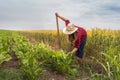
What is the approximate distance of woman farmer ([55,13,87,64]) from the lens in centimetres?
1045

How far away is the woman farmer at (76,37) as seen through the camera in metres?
10.5

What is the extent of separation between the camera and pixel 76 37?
10.6 m

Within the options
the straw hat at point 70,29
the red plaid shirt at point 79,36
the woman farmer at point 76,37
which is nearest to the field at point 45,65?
the woman farmer at point 76,37

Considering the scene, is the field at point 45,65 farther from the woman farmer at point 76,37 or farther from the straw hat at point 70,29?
the straw hat at point 70,29

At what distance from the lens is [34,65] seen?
324 inches

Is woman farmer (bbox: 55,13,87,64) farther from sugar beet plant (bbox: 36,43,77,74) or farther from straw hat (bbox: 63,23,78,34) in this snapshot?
sugar beet plant (bbox: 36,43,77,74)

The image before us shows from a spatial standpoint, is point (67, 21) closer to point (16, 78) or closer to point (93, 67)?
point (93, 67)

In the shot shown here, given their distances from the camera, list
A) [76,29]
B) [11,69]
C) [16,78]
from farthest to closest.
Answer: [76,29], [11,69], [16,78]

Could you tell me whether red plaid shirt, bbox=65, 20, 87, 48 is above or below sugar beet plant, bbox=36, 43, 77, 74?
above

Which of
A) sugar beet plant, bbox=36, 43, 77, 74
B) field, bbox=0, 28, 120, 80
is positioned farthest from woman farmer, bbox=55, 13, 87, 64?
sugar beet plant, bbox=36, 43, 77, 74

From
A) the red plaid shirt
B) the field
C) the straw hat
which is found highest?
the straw hat

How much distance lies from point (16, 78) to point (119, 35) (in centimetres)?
599

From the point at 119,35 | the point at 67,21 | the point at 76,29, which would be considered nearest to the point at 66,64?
the point at 76,29

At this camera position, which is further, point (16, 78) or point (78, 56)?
point (78, 56)
